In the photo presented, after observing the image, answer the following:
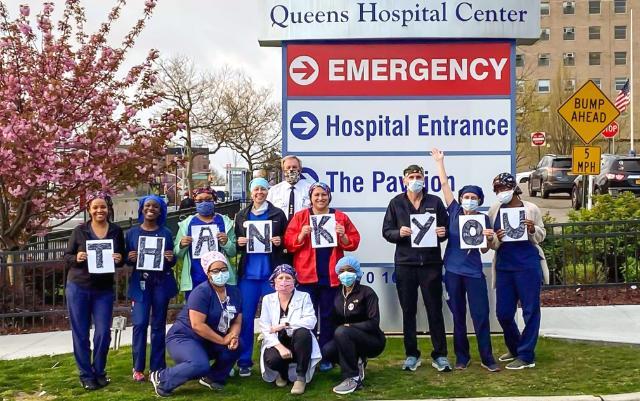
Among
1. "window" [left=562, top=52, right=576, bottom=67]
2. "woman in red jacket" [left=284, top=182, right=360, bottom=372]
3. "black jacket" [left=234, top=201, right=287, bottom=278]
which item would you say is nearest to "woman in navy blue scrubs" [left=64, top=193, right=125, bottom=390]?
"black jacket" [left=234, top=201, right=287, bottom=278]

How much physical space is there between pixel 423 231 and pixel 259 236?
155 centimetres

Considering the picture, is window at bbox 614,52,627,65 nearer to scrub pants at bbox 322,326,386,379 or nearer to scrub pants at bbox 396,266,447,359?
scrub pants at bbox 396,266,447,359

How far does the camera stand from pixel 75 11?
41.7 feet

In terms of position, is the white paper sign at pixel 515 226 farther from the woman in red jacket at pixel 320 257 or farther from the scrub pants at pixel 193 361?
the scrub pants at pixel 193 361

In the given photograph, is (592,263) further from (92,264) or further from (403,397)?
(92,264)

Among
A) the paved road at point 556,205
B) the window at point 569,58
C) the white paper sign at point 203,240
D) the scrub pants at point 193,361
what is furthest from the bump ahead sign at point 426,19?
the window at point 569,58

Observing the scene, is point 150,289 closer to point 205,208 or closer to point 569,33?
point 205,208

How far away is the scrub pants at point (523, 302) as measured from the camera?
7.17 meters

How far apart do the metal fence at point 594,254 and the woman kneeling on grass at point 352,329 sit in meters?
5.10

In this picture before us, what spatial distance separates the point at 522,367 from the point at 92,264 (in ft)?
13.5

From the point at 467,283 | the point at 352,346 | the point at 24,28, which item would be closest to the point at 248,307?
the point at 352,346

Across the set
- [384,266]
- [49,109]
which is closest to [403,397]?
[384,266]

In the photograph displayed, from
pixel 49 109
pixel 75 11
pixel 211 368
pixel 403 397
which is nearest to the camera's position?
pixel 403 397

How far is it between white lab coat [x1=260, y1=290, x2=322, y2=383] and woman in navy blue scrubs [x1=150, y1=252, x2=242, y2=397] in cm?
24
